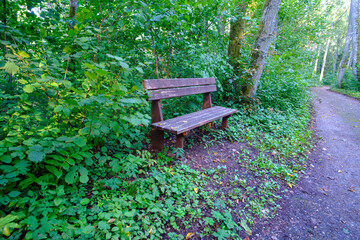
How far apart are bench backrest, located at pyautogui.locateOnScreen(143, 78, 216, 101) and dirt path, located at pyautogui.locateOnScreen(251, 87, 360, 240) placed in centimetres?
212

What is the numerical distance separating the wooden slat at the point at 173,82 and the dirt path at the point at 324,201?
2211 millimetres

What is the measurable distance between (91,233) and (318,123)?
23.1 ft

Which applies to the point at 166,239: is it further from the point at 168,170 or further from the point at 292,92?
the point at 292,92

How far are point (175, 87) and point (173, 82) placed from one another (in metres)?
0.13

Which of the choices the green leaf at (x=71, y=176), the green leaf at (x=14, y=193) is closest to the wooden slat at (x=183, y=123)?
the green leaf at (x=71, y=176)

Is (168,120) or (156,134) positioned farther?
(168,120)

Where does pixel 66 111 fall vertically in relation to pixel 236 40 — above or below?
below

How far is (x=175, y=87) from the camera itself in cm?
340

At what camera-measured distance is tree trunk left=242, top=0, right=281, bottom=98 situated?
522 cm

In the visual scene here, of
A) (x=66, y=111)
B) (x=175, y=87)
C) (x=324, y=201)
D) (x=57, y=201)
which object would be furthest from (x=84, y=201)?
(x=324, y=201)

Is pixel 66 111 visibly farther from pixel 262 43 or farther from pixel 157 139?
pixel 262 43

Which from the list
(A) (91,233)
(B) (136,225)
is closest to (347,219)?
(B) (136,225)

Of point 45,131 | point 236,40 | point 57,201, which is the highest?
point 236,40

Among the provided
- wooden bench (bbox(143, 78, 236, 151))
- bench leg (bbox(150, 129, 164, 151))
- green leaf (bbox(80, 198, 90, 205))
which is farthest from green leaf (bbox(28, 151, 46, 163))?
bench leg (bbox(150, 129, 164, 151))
